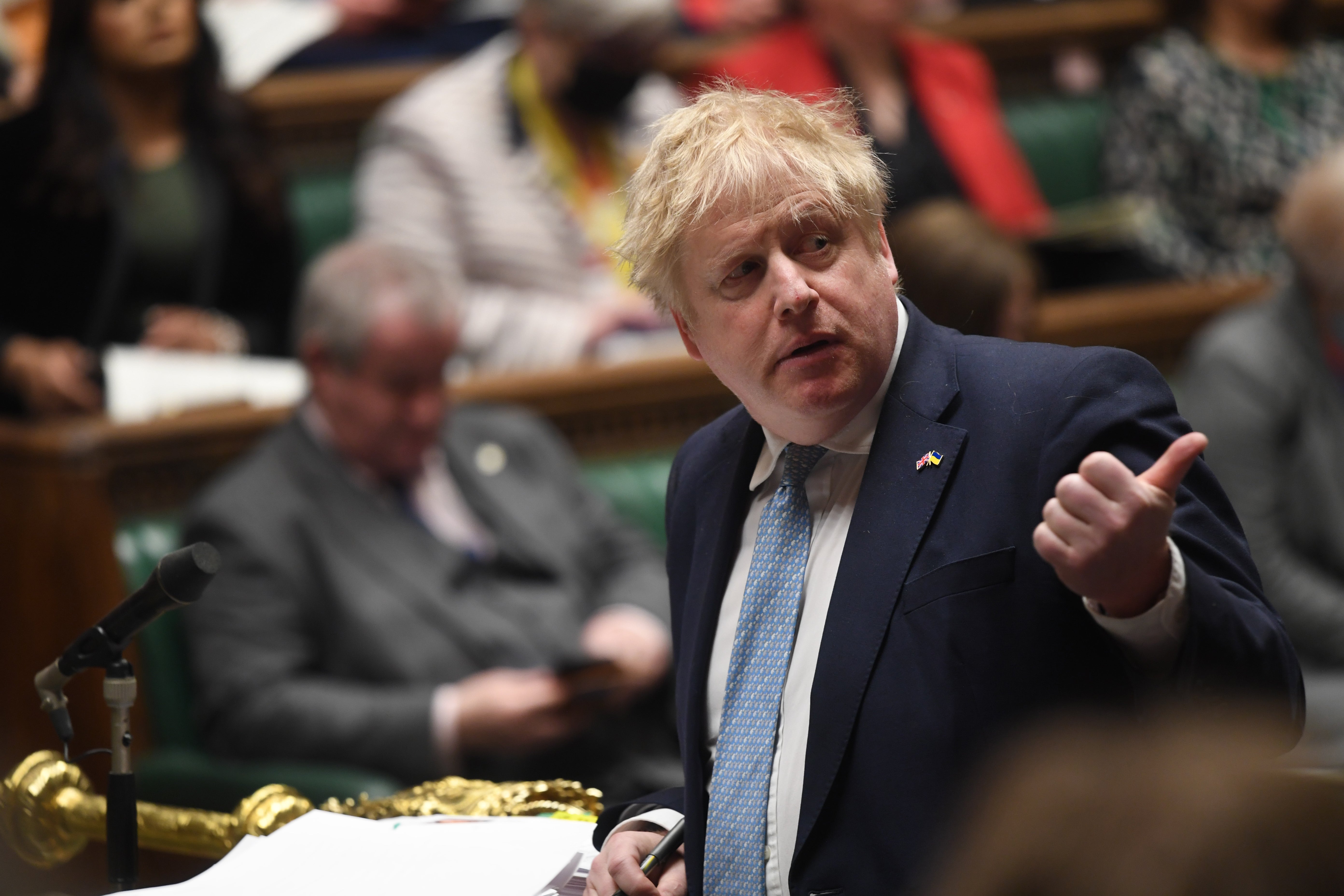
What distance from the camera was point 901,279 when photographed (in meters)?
1.30

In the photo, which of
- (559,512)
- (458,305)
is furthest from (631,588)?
(458,305)

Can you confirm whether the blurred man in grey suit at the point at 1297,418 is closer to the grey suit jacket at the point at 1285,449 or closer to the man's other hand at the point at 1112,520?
the grey suit jacket at the point at 1285,449

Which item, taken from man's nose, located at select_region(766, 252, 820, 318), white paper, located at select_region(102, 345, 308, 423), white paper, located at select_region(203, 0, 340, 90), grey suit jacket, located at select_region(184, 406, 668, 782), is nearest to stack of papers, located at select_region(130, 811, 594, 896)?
man's nose, located at select_region(766, 252, 820, 318)

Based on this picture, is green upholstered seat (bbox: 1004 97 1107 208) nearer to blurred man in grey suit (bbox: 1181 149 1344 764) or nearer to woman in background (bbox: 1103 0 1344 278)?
woman in background (bbox: 1103 0 1344 278)

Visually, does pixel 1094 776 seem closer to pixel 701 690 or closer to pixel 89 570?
pixel 701 690

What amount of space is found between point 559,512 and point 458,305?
1.39 feet

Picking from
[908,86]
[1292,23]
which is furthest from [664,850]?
[1292,23]

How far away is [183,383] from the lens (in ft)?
9.59

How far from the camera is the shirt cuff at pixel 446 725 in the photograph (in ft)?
7.94

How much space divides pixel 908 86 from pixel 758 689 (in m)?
2.84

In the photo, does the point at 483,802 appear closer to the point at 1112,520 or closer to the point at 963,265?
the point at 1112,520

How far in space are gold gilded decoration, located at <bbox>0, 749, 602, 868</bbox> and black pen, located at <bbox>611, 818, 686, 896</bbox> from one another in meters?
0.27

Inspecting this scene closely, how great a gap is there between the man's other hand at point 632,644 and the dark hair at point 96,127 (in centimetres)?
117

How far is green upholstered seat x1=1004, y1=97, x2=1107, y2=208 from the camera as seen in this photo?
4148 millimetres
